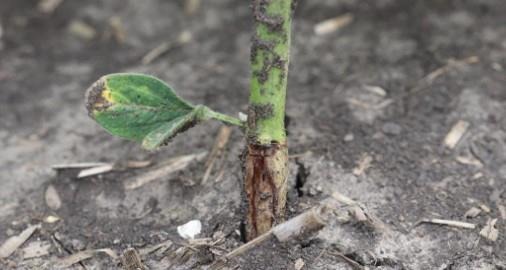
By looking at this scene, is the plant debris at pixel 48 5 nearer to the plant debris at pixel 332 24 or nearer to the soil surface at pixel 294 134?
the soil surface at pixel 294 134

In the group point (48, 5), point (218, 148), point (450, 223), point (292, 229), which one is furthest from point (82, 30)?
point (450, 223)

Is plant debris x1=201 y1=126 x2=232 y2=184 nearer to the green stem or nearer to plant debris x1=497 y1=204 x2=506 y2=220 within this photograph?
the green stem

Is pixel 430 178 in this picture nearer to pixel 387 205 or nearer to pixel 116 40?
pixel 387 205

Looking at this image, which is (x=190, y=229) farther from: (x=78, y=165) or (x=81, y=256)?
(x=78, y=165)

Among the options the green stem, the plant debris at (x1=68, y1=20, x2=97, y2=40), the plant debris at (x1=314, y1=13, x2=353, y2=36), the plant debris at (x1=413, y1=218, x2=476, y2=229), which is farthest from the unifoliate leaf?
the plant debris at (x1=68, y1=20, x2=97, y2=40)

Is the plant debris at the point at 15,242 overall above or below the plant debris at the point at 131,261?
above

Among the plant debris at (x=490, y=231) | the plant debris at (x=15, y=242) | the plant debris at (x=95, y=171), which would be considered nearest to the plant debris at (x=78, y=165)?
the plant debris at (x=95, y=171)
